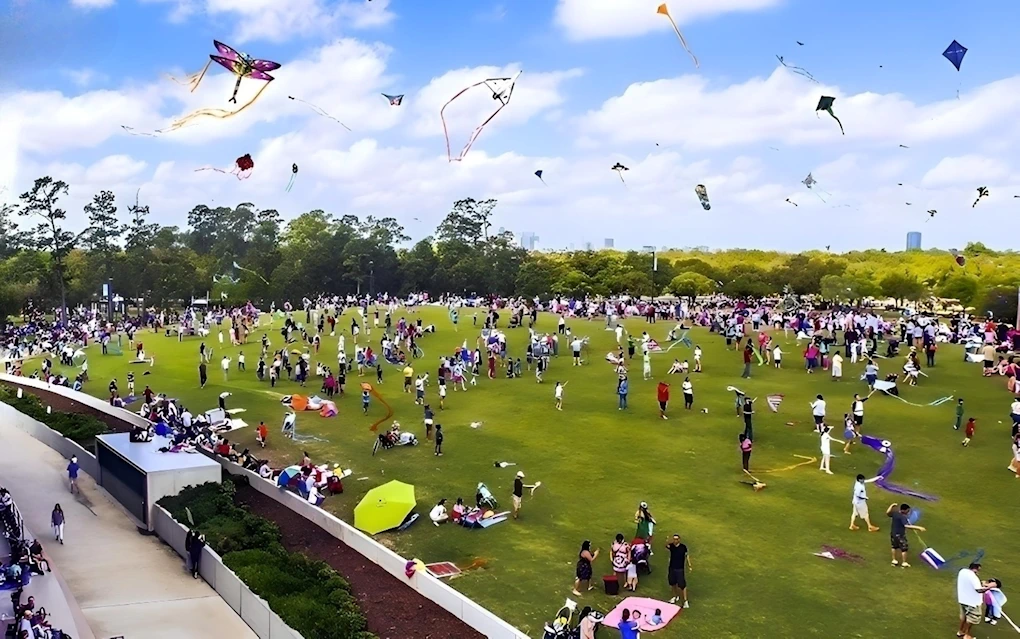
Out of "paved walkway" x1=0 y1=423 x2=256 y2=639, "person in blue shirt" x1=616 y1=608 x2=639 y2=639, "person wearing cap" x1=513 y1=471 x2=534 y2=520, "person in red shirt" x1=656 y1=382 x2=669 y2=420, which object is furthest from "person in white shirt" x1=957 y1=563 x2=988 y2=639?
"person in red shirt" x1=656 y1=382 x2=669 y2=420

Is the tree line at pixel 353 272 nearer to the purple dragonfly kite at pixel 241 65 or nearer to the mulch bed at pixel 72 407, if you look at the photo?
the mulch bed at pixel 72 407

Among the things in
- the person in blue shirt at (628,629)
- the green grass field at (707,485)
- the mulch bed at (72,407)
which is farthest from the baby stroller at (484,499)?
the mulch bed at (72,407)

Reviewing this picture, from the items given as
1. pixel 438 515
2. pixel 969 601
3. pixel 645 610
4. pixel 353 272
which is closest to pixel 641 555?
pixel 645 610

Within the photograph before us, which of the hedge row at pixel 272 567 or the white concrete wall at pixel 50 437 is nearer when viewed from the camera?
the hedge row at pixel 272 567

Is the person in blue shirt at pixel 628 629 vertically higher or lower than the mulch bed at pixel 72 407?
higher

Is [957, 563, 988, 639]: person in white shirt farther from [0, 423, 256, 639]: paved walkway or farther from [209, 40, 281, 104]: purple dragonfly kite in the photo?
[209, 40, 281, 104]: purple dragonfly kite

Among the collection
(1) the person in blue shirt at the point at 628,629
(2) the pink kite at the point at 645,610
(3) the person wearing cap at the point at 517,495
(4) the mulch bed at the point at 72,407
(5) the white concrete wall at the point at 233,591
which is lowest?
(5) the white concrete wall at the point at 233,591
